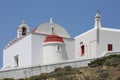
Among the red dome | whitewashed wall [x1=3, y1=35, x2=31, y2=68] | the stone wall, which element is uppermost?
the red dome

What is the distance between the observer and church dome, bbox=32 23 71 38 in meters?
56.3

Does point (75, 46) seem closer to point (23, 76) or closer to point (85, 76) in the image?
point (23, 76)

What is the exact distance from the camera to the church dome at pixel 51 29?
5631 cm

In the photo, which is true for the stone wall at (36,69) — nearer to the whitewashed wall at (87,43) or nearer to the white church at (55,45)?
the white church at (55,45)

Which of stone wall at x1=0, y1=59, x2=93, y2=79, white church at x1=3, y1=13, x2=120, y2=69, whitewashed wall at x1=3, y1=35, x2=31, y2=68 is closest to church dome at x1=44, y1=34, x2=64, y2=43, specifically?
white church at x1=3, y1=13, x2=120, y2=69

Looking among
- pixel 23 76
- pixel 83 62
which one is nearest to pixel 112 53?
pixel 83 62

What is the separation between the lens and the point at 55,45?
54.1 metres

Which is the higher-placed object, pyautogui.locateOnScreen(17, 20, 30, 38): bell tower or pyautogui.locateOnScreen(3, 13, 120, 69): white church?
pyautogui.locateOnScreen(17, 20, 30, 38): bell tower

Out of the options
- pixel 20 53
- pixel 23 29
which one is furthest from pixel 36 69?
pixel 23 29

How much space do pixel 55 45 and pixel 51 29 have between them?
3.67 metres

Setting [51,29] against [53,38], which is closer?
[53,38]

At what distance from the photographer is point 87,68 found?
4759 cm

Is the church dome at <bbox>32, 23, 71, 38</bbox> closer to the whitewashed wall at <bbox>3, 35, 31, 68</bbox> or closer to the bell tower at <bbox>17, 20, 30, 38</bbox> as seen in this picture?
the whitewashed wall at <bbox>3, 35, 31, 68</bbox>

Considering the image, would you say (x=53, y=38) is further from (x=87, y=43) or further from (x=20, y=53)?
(x=87, y=43)
